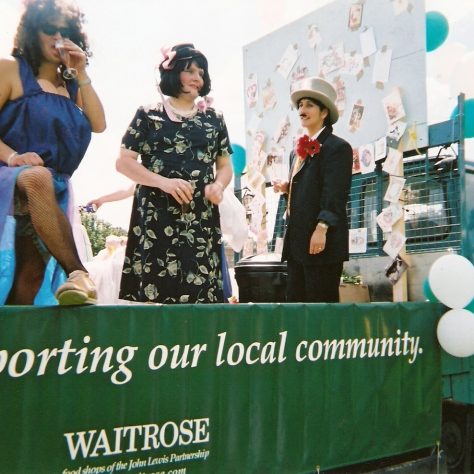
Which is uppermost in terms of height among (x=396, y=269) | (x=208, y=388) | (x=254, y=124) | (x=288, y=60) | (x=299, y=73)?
(x=288, y=60)

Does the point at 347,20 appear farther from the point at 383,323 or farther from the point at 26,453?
the point at 26,453

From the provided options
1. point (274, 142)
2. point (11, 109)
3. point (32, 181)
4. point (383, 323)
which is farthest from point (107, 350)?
point (274, 142)

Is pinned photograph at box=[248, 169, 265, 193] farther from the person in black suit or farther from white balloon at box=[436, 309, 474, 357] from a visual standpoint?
white balloon at box=[436, 309, 474, 357]

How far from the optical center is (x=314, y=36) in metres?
4.54

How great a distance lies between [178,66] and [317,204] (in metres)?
0.99

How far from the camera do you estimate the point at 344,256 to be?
2721 mm

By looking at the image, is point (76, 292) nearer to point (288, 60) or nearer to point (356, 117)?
point (356, 117)

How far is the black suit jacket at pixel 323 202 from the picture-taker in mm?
2723

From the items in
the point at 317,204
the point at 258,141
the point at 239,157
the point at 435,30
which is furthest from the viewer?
the point at 239,157

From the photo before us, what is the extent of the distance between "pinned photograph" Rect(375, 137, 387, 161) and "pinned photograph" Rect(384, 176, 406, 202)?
23 centimetres

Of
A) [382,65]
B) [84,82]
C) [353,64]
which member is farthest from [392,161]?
[84,82]

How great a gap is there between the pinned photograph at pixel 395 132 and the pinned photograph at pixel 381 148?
0.05m

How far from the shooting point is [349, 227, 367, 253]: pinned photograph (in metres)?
3.93

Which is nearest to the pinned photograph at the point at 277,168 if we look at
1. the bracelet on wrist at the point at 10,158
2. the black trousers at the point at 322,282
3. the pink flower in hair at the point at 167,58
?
the black trousers at the point at 322,282
